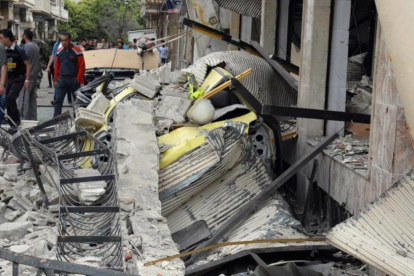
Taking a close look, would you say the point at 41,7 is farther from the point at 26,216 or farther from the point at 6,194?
the point at 26,216

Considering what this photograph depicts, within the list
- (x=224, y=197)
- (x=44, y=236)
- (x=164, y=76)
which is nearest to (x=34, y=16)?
(x=164, y=76)

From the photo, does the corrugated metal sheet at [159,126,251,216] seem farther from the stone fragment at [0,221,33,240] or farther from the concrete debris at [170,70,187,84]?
the concrete debris at [170,70,187,84]

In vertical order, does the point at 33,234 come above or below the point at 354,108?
below

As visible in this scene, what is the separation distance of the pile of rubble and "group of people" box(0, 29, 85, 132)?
2683mm

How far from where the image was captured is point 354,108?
366 inches

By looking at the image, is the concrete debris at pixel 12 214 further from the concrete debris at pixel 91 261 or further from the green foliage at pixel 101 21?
the green foliage at pixel 101 21

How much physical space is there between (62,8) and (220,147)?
6607cm

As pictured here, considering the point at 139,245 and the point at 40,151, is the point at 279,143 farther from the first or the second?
the point at 139,245

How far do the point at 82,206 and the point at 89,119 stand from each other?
2.60 metres

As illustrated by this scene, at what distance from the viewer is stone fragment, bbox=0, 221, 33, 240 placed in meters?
6.63

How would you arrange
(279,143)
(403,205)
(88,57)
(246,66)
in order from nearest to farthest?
1. (403,205)
2. (279,143)
3. (246,66)
4. (88,57)

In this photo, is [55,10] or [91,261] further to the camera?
[55,10]

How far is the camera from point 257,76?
1008 cm

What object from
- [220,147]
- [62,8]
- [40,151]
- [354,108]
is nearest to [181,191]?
[220,147]
